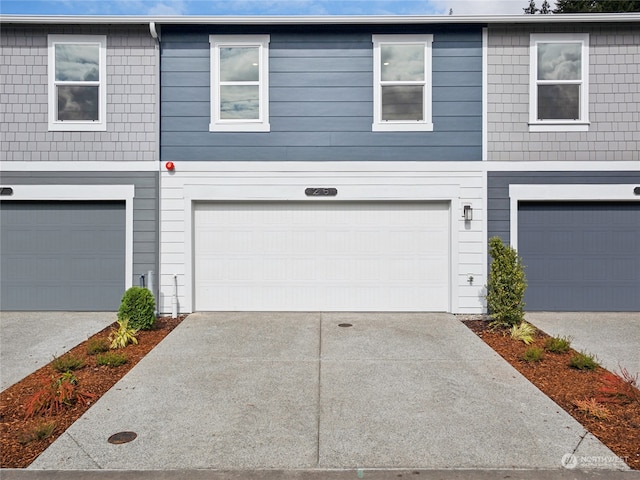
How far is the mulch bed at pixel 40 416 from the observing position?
363 cm

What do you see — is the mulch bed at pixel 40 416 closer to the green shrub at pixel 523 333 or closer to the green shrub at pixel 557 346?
the green shrub at pixel 523 333

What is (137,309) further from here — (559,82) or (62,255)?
(559,82)

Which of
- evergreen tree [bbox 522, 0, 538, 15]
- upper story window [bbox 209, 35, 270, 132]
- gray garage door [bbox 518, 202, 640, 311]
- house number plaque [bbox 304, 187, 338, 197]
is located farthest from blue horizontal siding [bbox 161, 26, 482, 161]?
evergreen tree [bbox 522, 0, 538, 15]

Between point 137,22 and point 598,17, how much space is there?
795 centimetres

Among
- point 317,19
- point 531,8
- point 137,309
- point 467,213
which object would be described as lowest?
point 137,309

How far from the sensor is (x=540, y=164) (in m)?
8.27

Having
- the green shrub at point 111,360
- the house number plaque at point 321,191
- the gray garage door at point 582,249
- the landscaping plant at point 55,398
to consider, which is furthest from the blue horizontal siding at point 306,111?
the landscaping plant at point 55,398

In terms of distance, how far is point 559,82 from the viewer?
825cm

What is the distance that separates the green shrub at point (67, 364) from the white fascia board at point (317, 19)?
5.76 m

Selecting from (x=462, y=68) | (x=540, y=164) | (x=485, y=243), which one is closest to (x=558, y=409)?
(x=485, y=243)

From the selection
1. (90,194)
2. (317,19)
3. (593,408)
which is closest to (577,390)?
(593,408)

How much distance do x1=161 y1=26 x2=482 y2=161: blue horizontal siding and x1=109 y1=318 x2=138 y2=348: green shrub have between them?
319 centimetres

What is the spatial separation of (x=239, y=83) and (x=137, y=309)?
426 centimetres

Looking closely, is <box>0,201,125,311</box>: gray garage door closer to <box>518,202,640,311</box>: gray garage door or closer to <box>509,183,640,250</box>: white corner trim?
<box>509,183,640,250</box>: white corner trim
